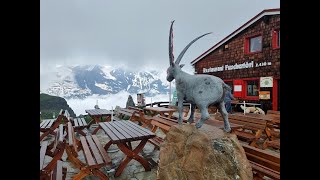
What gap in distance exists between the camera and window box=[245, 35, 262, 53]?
12.3m

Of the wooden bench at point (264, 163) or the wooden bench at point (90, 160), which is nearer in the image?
the wooden bench at point (264, 163)

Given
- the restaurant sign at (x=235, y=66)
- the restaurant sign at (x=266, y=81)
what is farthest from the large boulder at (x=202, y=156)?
the restaurant sign at (x=235, y=66)

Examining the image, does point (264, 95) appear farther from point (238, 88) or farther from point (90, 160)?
point (90, 160)

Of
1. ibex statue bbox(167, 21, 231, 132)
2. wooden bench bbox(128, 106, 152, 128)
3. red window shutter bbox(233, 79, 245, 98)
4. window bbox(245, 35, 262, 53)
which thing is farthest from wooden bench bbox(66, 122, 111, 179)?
window bbox(245, 35, 262, 53)

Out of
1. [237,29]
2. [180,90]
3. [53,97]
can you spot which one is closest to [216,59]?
[237,29]

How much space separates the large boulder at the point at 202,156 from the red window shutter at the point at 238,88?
35.0ft

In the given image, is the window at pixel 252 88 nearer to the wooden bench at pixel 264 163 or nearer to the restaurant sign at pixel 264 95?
the restaurant sign at pixel 264 95

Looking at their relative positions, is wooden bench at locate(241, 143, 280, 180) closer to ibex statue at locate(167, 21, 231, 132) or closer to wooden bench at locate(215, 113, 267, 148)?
ibex statue at locate(167, 21, 231, 132)

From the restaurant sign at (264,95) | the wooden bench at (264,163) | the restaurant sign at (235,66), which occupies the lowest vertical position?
the wooden bench at (264,163)

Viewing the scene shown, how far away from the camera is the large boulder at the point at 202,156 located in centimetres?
265
